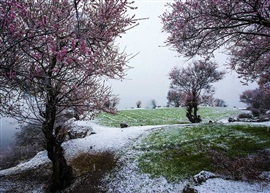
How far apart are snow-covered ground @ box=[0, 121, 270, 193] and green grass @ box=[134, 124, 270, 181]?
1.40 ft

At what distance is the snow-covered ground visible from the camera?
586 cm

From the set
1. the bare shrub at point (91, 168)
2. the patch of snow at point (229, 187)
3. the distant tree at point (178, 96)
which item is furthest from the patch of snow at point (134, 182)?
the distant tree at point (178, 96)

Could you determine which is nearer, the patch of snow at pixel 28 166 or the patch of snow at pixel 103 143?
the patch of snow at pixel 28 166

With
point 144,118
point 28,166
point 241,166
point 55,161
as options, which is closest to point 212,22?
point 241,166

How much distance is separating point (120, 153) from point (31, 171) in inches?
188

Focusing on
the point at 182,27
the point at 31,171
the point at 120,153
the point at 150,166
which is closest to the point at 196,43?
the point at 182,27

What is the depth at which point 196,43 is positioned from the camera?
8.04m

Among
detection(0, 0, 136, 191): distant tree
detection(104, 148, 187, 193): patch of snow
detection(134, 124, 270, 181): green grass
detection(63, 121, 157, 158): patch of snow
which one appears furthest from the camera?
detection(63, 121, 157, 158): patch of snow

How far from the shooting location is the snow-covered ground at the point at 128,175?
5855 millimetres

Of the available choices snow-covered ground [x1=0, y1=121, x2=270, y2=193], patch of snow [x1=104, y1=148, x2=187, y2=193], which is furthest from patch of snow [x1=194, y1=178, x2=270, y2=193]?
patch of snow [x1=104, y1=148, x2=187, y2=193]

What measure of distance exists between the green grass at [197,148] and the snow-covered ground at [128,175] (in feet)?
1.40

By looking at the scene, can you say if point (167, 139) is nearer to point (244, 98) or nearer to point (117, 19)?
point (117, 19)

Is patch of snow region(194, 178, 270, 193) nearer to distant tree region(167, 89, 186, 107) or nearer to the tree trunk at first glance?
the tree trunk

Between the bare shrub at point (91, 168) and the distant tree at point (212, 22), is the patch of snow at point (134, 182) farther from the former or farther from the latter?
the distant tree at point (212, 22)
